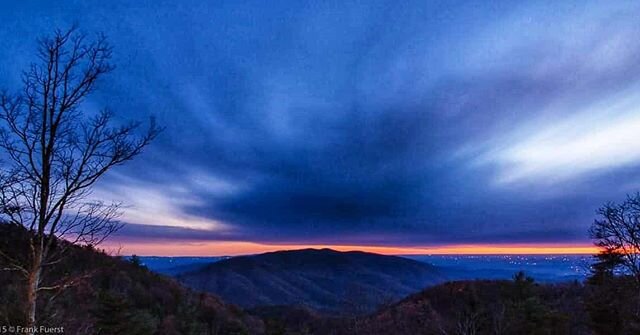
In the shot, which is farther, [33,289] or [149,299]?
[149,299]

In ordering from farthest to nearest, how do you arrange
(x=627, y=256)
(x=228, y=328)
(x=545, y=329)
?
(x=228, y=328)
(x=545, y=329)
(x=627, y=256)

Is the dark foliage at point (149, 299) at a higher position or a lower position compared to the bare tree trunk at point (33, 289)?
lower

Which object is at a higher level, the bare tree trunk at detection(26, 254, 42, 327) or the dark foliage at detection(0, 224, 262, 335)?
the bare tree trunk at detection(26, 254, 42, 327)

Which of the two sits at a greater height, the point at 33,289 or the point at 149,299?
the point at 33,289

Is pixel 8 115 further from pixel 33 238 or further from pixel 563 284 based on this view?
pixel 563 284

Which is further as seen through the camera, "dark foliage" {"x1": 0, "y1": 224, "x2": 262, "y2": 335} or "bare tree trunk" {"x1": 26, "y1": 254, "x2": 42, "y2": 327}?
"dark foliage" {"x1": 0, "y1": 224, "x2": 262, "y2": 335}

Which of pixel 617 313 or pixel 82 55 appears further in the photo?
pixel 617 313

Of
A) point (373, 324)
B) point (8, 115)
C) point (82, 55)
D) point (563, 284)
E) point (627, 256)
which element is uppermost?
point (82, 55)

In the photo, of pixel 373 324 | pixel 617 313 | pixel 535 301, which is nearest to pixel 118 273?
pixel 373 324

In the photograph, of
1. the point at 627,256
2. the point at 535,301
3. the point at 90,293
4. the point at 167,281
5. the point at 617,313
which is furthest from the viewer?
the point at 167,281

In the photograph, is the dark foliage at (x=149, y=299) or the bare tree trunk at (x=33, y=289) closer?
the bare tree trunk at (x=33, y=289)

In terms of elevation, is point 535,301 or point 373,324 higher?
point 535,301
